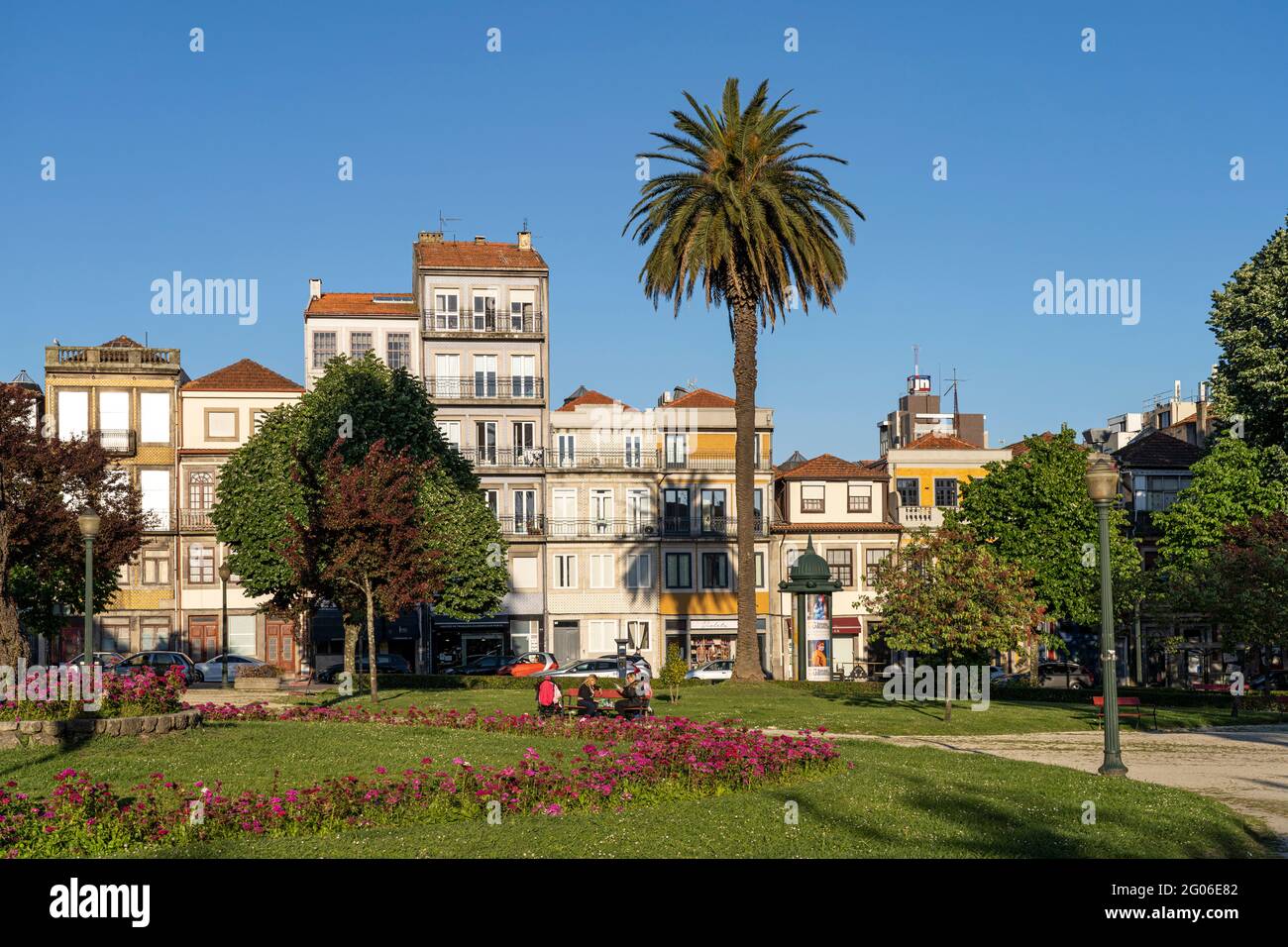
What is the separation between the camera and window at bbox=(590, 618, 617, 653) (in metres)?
70.7

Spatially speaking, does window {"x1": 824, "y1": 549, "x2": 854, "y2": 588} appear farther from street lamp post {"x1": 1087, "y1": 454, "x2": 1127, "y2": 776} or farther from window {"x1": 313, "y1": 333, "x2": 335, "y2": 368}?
street lamp post {"x1": 1087, "y1": 454, "x2": 1127, "y2": 776}

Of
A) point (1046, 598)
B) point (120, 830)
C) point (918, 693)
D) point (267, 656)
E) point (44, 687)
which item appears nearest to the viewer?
point (120, 830)

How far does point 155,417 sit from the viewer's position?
A: 70375mm

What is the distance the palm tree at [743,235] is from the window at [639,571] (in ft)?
78.5

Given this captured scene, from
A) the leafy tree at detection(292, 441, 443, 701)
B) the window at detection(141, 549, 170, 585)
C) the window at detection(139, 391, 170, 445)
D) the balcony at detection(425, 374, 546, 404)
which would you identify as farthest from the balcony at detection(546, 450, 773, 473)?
the leafy tree at detection(292, 441, 443, 701)

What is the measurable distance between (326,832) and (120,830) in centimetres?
217

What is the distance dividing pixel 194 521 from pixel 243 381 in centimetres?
766

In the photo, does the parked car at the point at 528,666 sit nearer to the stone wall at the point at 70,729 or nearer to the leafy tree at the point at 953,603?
the leafy tree at the point at 953,603

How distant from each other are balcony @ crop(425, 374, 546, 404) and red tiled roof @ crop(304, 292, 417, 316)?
4367mm

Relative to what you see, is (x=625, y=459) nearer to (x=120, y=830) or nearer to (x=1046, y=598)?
(x=1046, y=598)

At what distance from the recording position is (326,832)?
1542cm

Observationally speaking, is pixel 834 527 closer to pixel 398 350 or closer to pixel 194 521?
pixel 398 350
